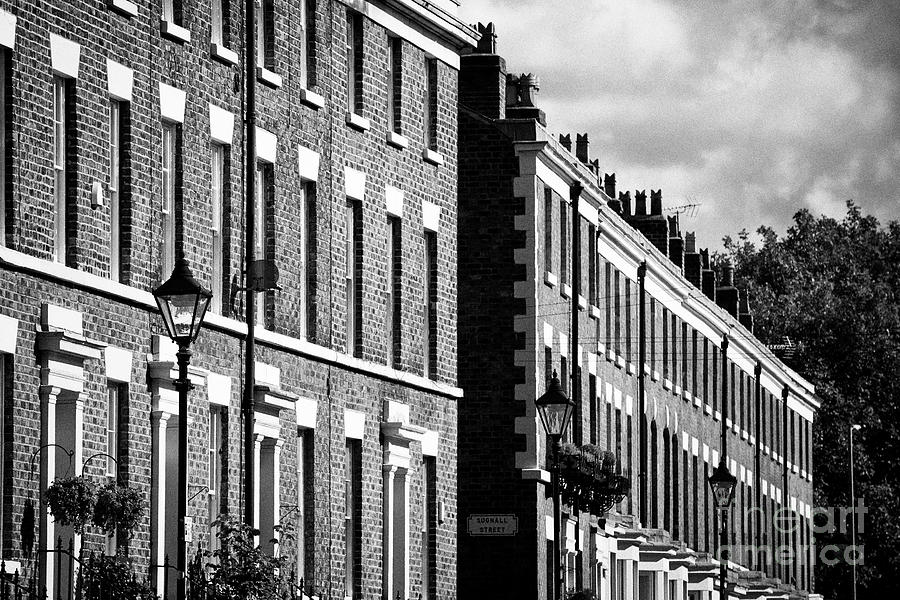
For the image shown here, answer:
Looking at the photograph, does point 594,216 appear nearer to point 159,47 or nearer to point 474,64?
point 474,64

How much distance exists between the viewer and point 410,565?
3734 centimetres

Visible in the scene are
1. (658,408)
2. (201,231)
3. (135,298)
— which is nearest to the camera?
(135,298)

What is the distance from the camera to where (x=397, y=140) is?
122ft

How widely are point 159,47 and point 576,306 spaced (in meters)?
21.5

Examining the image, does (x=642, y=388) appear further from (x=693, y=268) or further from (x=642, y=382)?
(x=693, y=268)

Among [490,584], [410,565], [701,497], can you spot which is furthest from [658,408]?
[410,565]

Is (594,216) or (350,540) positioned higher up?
(594,216)

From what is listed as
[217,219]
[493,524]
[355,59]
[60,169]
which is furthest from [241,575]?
[493,524]

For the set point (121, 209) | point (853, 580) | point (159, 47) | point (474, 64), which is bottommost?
point (853, 580)

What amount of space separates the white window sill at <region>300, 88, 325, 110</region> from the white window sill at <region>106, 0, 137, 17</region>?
5.69 metres

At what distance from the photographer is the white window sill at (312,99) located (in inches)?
1326

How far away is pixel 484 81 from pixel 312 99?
12694 mm

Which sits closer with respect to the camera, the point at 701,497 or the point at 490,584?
the point at 490,584

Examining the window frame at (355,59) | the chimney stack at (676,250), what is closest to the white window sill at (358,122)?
the window frame at (355,59)
